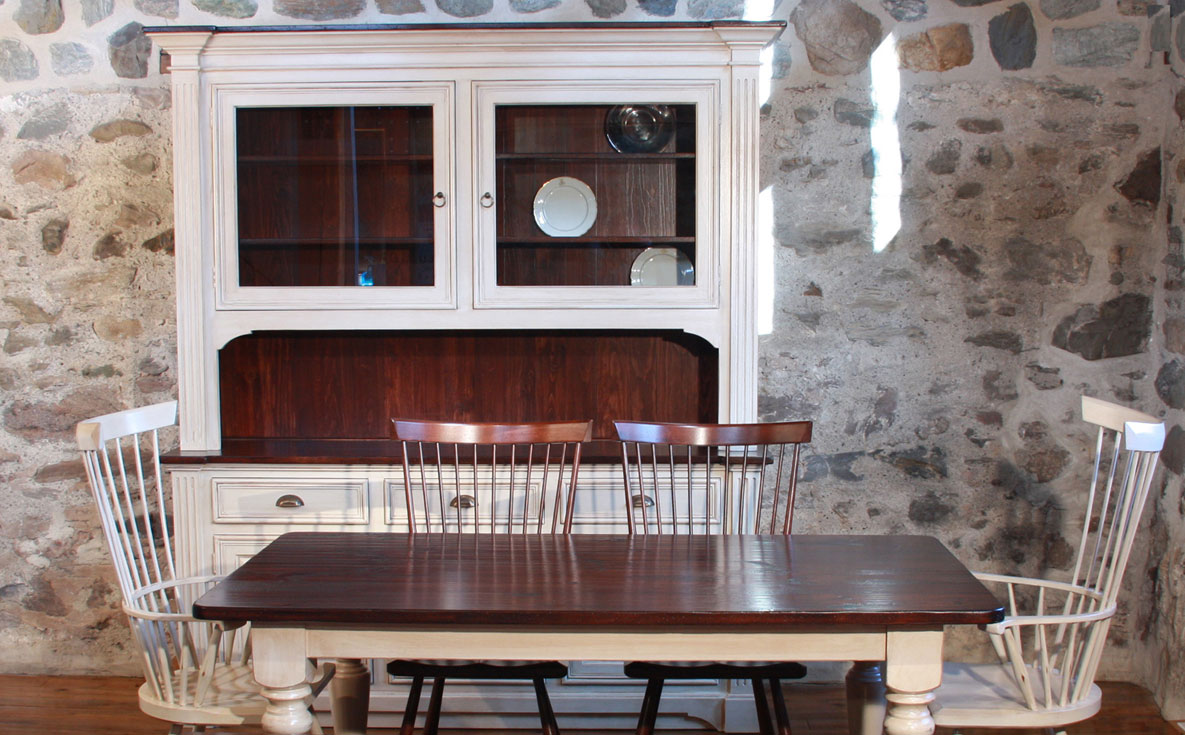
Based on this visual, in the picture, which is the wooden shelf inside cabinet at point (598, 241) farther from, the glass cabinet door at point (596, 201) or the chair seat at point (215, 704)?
the chair seat at point (215, 704)

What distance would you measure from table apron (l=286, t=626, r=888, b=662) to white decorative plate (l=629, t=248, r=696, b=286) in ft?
4.71

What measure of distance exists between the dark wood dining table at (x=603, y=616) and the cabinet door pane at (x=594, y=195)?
1280 millimetres

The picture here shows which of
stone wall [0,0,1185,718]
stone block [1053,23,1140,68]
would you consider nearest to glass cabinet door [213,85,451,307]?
stone wall [0,0,1185,718]

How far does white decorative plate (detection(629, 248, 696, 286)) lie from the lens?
279 centimetres

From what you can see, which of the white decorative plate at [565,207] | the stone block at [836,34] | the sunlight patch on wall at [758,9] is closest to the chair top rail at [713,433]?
the white decorative plate at [565,207]

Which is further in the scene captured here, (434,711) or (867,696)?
(434,711)

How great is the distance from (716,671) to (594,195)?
147 cm

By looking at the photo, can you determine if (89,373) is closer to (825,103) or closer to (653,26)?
(653,26)

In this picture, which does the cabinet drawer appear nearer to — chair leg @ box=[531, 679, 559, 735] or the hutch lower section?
the hutch lower section

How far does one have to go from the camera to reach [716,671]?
2.00m

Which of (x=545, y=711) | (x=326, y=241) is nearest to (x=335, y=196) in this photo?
(x=326, y=241)

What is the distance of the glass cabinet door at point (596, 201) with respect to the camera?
2775 mm

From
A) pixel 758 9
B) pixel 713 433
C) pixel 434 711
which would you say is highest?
pixel 758 9

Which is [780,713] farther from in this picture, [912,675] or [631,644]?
[631,644]
